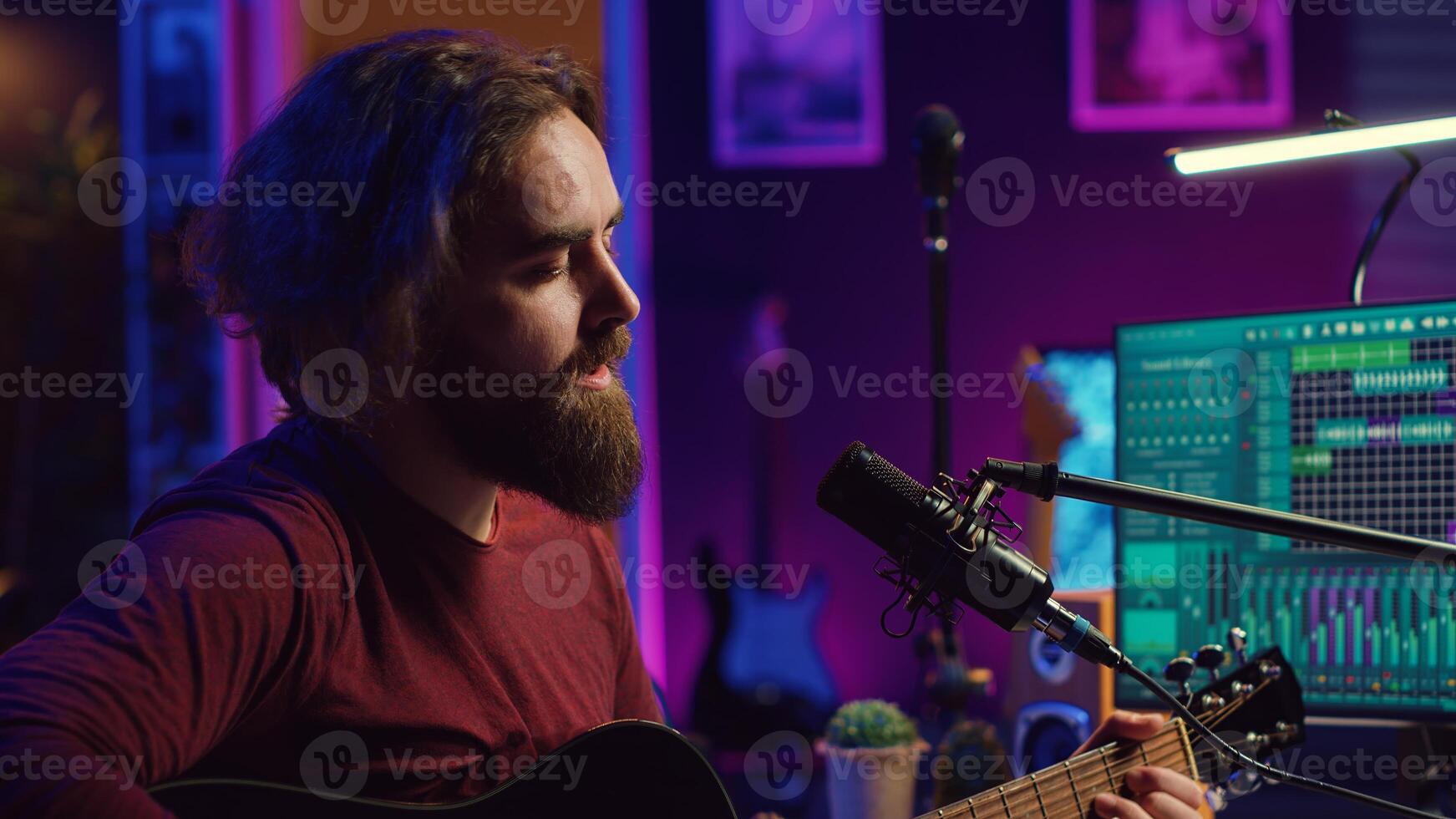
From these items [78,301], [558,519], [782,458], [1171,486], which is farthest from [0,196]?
[1171,486]

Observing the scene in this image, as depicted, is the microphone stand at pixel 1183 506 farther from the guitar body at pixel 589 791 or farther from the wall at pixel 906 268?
the wall at pixel 906 268

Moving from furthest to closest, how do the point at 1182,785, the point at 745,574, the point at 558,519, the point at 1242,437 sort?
1. the point at 745,574
2. the point at 1242,437
3. the point at 558,519
4. the point at 1182,785

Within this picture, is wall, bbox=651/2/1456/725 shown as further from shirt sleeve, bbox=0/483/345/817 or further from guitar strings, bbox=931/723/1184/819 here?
shirt sleeve, bbox=0/483/345/817

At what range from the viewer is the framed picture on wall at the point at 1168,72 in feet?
9.56

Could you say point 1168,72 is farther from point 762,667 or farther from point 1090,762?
point 1090,762

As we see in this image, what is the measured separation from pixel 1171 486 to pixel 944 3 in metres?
1.94

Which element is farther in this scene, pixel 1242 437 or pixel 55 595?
pixel 55 595

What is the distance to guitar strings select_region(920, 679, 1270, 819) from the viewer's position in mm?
1062

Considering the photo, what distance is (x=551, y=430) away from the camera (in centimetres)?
117

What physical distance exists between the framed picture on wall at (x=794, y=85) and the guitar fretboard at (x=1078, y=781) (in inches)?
86.4

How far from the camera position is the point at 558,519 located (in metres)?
1.36

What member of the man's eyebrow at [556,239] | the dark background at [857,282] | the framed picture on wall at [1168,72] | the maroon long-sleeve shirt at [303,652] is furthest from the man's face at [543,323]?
the framed picture on wall at [1168,72]

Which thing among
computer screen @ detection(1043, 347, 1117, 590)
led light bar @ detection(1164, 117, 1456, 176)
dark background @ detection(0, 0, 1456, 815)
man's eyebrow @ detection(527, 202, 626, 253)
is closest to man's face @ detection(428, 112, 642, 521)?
man's eyebrow @ detection(527, 202, 626, 253)

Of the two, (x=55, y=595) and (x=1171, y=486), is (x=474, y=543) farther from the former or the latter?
(x=55, y=595)
